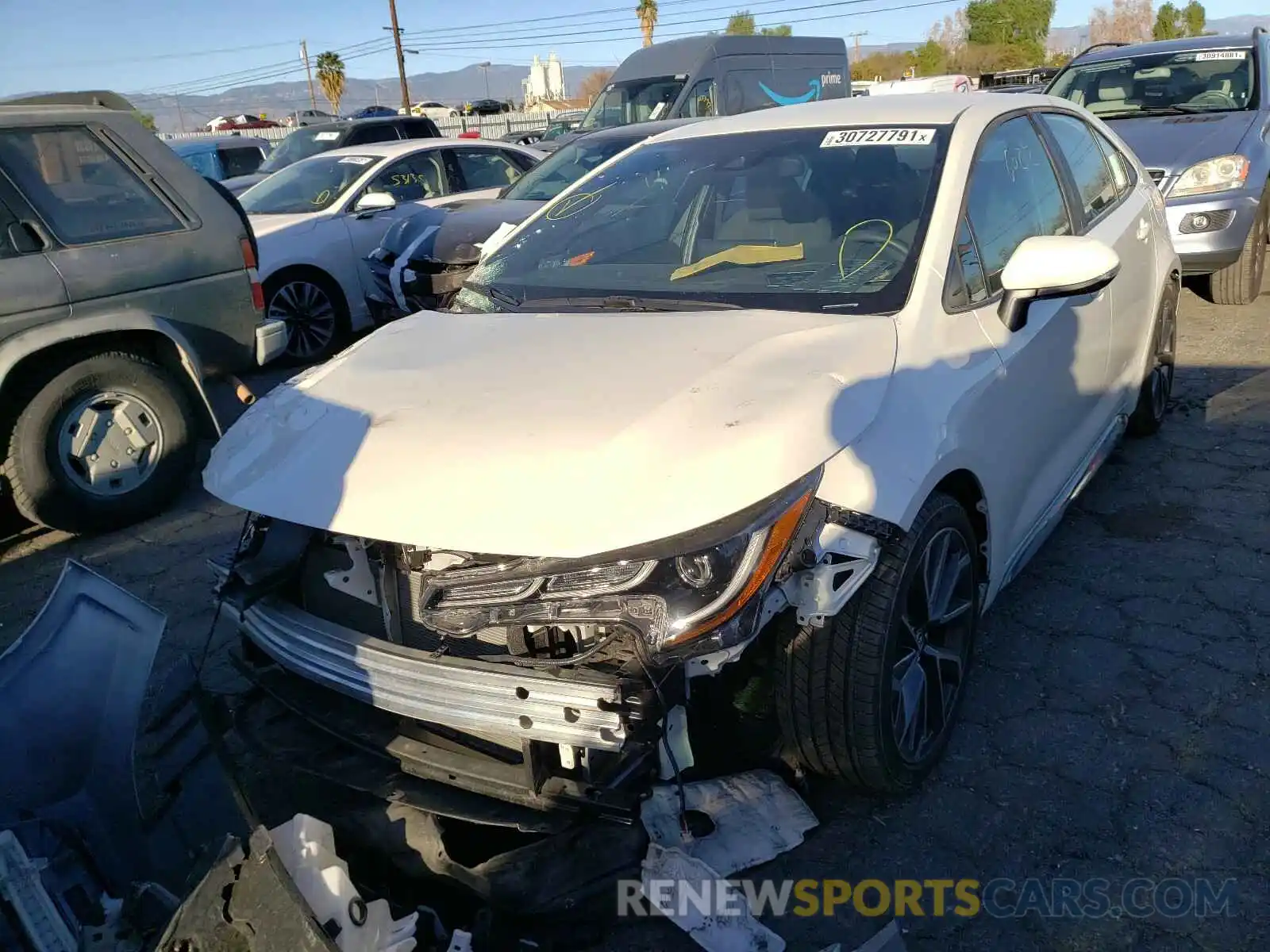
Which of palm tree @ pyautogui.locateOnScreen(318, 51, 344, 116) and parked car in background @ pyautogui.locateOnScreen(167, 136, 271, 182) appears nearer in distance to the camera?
parked car in background @ pyautogui.locateOnScreen(167, 136, 271, 182)

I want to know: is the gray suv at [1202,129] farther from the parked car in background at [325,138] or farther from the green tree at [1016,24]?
the green tree at [1016,24]

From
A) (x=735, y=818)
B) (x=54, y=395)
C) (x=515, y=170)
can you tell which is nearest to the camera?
(x=735, y=818)

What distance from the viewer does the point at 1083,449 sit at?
352cm

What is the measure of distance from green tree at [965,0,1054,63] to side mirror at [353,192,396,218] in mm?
57082

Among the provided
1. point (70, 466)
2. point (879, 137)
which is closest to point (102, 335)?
point (70, 466)

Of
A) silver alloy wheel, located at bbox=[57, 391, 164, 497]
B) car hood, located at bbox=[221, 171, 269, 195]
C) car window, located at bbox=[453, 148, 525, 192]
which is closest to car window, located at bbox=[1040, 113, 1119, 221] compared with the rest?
silver alloy wheel, located at bbox=[57, 391, 164, 497]

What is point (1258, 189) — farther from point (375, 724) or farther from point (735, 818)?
point (375, 724)

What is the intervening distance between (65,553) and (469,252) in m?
2.92

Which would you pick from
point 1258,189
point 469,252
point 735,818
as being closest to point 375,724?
point 735,818

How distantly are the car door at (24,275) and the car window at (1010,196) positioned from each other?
13.0 ft

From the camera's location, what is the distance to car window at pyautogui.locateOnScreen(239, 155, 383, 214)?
8.02m

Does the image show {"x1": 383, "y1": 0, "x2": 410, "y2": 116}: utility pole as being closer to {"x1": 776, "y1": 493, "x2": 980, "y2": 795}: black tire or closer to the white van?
the white van

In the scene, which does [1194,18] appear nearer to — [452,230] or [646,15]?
[646,15]

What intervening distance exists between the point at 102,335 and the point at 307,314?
111 inches
